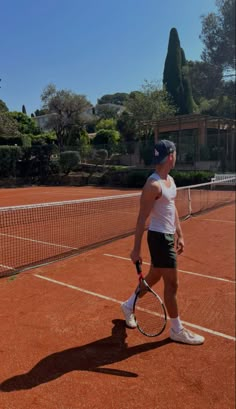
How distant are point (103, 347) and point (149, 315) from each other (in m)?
0.73

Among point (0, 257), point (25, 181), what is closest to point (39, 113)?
point (25, 181)

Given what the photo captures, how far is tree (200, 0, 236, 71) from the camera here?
99.2 ft

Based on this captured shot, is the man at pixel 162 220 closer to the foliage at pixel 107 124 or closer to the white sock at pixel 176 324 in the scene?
the white sock at pixel 176 324

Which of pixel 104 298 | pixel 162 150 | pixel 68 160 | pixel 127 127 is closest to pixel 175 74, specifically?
pixel 127 127

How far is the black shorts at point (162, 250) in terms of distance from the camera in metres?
3.65

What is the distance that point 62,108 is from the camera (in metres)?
39.7

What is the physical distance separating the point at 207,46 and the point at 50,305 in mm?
32419

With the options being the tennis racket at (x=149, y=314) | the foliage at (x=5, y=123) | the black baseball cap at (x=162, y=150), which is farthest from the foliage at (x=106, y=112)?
the black baseball cap at (x=162, y=150)

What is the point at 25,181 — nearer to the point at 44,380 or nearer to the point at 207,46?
the point at 207,46

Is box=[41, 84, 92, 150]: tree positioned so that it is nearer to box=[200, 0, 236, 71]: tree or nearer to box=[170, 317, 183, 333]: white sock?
box=[200, 0, 236, 71]: tree

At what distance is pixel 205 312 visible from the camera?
185 inches

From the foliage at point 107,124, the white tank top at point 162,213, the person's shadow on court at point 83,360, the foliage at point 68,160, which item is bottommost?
the person's shadow on court at point 83,360

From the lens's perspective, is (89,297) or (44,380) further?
(89,297)

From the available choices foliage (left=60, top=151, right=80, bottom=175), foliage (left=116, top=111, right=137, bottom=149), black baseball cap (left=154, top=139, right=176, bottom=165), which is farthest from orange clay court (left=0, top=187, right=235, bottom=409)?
foliage (left=116, top=111, right=137, bottom=149)
